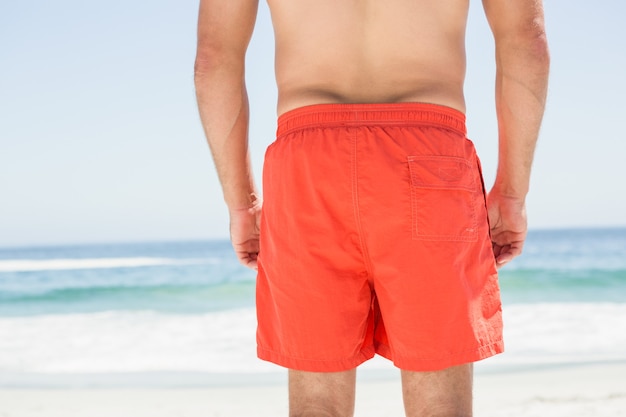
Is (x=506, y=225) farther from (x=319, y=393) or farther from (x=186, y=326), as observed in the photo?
(x=186, y=326)

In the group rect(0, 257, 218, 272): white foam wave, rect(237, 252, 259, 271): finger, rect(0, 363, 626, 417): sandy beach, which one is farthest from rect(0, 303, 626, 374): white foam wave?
→ rect(0, 257, 218, 272): white foam wave

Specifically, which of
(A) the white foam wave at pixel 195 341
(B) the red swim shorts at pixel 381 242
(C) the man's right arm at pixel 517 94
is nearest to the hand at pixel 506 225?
(C) the man's right arm at pixel 517 94

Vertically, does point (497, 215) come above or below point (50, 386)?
above

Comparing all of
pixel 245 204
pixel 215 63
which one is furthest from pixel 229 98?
pixel 245 204

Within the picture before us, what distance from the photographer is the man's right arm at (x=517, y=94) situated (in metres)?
1.63

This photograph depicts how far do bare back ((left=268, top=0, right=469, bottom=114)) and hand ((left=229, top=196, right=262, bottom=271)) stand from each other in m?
0.35

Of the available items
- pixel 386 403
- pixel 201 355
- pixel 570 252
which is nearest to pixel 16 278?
pixel 201 355

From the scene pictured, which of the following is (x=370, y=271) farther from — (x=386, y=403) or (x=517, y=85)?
(x=386, y=403)

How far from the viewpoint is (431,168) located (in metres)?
1.44

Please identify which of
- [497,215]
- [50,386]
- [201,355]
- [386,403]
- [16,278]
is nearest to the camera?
[497,215]

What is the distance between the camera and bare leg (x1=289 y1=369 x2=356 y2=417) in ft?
5.02

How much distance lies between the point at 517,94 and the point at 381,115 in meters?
0.40

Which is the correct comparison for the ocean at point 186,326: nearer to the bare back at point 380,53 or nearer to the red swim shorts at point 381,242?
the red swim shorts at point 381,242

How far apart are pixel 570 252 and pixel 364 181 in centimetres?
2346
